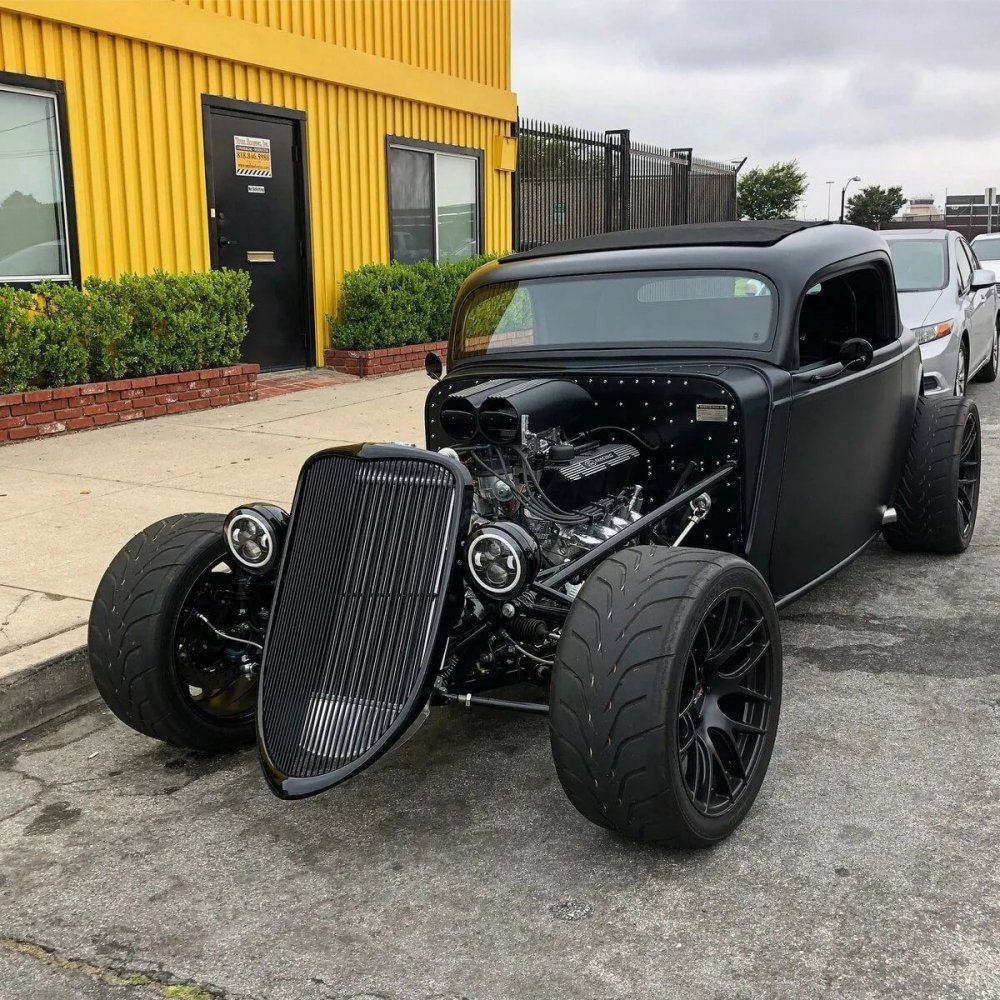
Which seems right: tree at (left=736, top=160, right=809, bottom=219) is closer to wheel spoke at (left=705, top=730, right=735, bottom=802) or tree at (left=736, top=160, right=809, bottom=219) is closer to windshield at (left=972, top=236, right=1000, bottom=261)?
windshield at (left=972, top=236, right=1000, bottom=261)

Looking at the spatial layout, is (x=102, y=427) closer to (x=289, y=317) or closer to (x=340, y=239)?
(x=289, y=317)

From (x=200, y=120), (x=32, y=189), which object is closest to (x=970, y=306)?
(x=200, y=120)

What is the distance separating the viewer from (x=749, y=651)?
3.22 metres

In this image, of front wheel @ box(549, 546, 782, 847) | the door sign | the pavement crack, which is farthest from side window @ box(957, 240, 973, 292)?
the pavement crack

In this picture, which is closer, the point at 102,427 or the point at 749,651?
the point at 749,651

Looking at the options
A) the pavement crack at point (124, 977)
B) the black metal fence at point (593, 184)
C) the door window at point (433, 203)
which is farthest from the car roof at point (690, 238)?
the black metal fence at point (593, 184)

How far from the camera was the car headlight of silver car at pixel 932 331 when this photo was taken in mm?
8766

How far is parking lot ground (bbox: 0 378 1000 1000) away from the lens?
2488 mm

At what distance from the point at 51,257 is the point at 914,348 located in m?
6.77

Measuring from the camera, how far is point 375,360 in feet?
38.7

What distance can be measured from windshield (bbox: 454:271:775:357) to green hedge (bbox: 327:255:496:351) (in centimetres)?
727

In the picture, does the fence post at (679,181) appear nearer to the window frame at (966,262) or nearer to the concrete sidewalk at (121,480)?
the window frame at (966,262)

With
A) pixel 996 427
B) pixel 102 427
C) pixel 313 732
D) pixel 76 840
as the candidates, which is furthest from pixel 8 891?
pixel 996 427

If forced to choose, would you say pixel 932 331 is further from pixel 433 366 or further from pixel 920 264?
pixel 433 366
